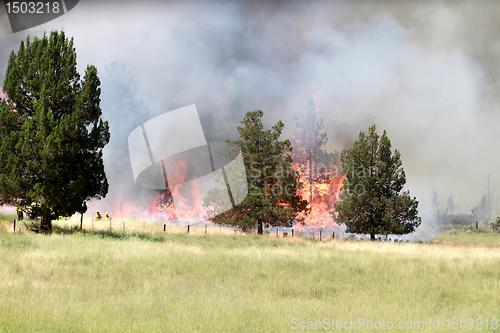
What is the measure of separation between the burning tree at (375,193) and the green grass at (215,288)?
12.3 metres

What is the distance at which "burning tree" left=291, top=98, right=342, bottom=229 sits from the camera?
51125mm

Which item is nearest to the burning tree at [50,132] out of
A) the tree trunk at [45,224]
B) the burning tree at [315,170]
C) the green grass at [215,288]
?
the tree trunk at [45,224]

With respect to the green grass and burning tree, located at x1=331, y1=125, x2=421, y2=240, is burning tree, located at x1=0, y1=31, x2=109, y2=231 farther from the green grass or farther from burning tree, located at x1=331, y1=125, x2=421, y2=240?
burning tree, located at x1=331, y1=125, x2=421, y2=240

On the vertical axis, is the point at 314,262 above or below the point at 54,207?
below

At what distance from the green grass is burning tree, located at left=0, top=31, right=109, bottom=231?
3737 millimetres

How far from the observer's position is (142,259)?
46.7 ft

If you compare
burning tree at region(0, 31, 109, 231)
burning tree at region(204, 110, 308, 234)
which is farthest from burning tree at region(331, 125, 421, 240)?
burning tree at region(0, 31, 109, 231)

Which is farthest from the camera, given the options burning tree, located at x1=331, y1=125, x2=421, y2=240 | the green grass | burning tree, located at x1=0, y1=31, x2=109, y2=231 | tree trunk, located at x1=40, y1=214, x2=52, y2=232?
burning tree, located at x1=331, y1=125, x2=421, y2=240

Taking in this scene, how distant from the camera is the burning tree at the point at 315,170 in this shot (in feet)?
168

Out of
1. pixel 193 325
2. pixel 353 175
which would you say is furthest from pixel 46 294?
pixel 353 175

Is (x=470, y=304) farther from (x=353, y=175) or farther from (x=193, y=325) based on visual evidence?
(x=353, y=175)

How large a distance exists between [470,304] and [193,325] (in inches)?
315

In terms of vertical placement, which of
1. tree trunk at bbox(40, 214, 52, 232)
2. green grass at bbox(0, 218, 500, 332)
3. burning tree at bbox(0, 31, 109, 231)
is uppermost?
burning tree at bbox(0, 31, 109, 231)

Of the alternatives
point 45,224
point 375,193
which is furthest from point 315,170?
point 45,224
